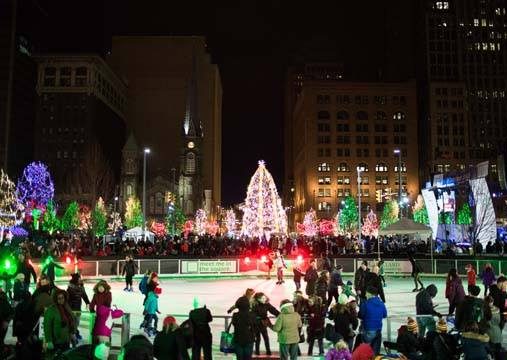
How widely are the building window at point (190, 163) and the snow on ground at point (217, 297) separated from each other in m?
127

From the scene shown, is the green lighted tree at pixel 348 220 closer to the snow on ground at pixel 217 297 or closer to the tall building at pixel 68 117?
the snow on ground at pixel 217 297

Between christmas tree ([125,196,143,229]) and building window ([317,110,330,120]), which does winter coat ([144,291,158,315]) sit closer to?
christmas tree ([125,196,143,229])

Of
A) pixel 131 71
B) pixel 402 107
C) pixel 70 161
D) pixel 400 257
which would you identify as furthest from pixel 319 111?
pixel 400 257

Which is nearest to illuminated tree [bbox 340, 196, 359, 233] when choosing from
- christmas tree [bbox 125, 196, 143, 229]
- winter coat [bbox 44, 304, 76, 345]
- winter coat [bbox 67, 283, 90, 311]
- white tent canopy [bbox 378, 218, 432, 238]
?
christmas tree [bbox 125, 196, 143, 229]

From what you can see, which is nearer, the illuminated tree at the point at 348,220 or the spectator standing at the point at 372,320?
the spectator standing at the point at 372,320

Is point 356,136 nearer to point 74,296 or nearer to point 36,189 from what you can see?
point 36,189

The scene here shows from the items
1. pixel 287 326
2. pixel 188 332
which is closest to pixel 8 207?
pixel 287 326

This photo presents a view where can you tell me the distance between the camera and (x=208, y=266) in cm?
3400

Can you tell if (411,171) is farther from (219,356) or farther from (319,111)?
(219,356)

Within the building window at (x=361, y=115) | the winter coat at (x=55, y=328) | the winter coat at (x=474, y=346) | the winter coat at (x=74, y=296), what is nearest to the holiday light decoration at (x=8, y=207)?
the winter coat at (x=74, y=296)

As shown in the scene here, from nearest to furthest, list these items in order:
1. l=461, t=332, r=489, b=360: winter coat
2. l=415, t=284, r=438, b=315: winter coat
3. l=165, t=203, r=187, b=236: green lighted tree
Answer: l=461, t=332, r=489, b=360: winter coat → l=415, t=284, r=438, b=315: winter coat → l=165, t=203, r=187, b=236: green lighted tree

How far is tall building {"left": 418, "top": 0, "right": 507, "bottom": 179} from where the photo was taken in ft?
426

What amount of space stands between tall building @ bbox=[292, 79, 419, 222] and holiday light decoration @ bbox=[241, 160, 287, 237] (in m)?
87.9

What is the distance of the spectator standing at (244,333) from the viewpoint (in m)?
10.4
